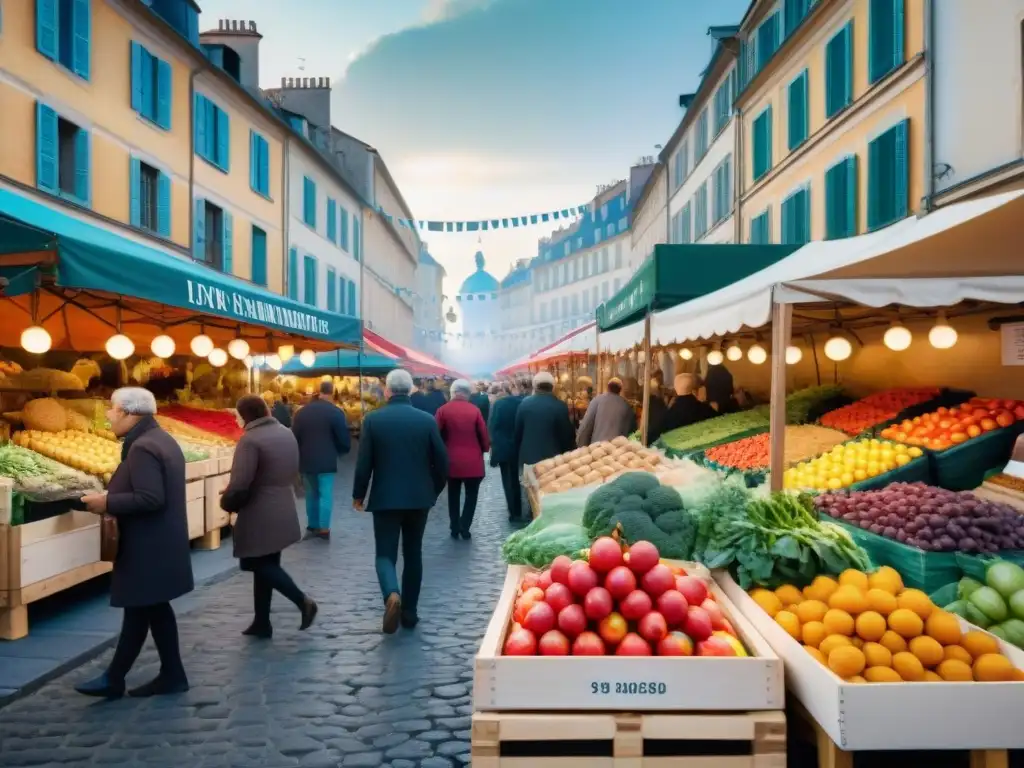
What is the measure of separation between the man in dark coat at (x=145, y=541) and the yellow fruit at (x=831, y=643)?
11.4 ft

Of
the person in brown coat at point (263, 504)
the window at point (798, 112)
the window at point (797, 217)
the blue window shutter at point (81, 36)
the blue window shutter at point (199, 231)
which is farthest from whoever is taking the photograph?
the blue window shutter at point (199, 231)

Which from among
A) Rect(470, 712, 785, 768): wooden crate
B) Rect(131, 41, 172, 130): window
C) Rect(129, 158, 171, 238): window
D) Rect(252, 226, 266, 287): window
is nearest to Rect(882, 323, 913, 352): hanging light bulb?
Rect(470, 712, 785, 768): wooden crate

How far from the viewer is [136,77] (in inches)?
635

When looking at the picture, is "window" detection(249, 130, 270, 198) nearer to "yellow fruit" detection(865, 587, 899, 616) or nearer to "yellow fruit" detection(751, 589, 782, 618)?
Answer: "yellow fruit" detection(751, 589, 782, 618)

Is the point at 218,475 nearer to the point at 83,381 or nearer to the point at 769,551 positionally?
the point at 83,381

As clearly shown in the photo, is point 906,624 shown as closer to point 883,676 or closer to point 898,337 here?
point 883,676

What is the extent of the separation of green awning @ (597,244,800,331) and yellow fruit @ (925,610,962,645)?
6.87m

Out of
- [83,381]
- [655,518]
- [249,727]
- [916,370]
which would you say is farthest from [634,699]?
[83,381]

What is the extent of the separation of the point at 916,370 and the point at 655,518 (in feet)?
23.4

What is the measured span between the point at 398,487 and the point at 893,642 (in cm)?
372

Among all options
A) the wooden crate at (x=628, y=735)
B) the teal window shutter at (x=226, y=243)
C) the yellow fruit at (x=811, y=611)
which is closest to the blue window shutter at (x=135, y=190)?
the teal window shutter at (x=226, y=243)

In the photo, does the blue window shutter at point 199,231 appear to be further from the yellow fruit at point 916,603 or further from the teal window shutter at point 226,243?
the yellow fruit at point 916,603

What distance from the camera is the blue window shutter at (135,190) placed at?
16.0 m

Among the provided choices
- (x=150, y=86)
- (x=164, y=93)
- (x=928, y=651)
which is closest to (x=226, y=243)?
(x=164, y=93)
